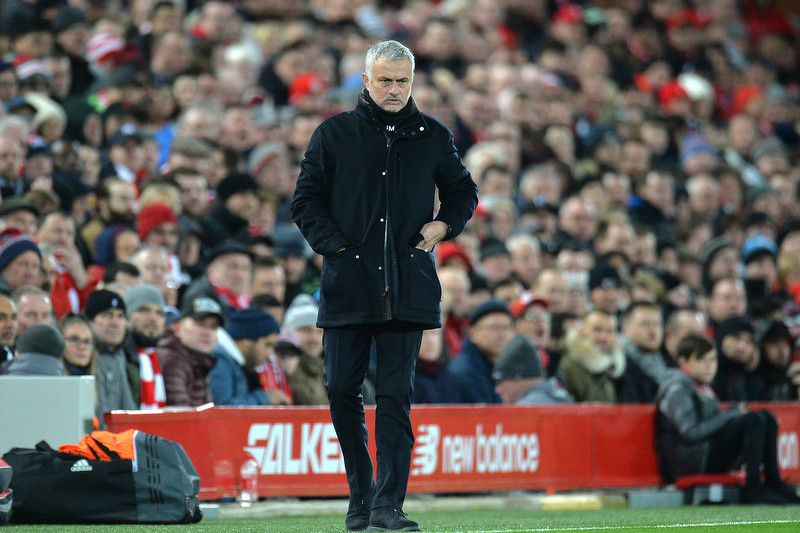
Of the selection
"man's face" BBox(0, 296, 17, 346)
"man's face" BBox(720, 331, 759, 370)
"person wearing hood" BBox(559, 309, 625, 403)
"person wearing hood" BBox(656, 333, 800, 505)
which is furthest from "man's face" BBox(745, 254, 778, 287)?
"man's face" BBox(0, 296, 17, 346)

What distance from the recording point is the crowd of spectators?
37.1 ft

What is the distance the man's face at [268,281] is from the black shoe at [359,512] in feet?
16.7

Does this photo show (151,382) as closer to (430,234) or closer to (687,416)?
(430,234)

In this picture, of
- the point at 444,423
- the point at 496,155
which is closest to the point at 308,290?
the point at 444,423

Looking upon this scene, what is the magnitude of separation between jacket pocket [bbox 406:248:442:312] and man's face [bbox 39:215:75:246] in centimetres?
512

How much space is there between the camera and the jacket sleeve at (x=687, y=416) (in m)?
11.7

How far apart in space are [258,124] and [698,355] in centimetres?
626

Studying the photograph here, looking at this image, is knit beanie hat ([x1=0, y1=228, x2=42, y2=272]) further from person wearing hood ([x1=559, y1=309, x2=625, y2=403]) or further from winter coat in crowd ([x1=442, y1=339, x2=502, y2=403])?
person wearing hood ([x1=559, y1=309, x2=625, y2=403])

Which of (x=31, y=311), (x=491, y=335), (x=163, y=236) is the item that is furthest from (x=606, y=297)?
(x=31, y=311)

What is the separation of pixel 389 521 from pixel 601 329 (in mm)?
→ 6392

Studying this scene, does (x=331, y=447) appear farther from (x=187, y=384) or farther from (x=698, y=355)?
(x=698, y=355)

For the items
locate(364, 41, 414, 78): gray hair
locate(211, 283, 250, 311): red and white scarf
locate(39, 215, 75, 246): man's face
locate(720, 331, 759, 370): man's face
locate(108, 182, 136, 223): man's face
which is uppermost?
locate(108, 182, 136, 223): man's face

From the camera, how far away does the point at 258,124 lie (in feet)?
53.7

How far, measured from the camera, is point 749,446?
11422 mm
